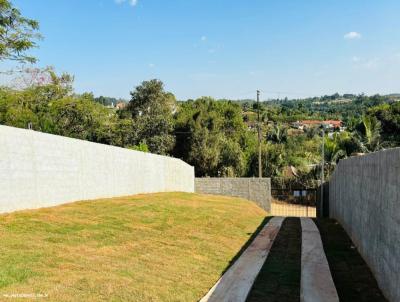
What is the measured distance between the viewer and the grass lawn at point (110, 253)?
22.8 ft

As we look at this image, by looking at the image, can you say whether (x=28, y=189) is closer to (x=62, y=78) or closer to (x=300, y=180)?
(x=62, y=78)

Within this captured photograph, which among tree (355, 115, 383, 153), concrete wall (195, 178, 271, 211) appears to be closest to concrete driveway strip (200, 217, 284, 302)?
concrete wall (195, 178, 271, 211)

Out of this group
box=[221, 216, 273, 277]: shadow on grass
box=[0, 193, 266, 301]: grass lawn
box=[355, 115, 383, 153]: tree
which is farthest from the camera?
box=[355, 115, 383, 153]: tree

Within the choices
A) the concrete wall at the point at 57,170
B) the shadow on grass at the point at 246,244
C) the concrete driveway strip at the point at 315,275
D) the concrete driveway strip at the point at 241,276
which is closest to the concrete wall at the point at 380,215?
the concrete driveway strip at the point at 315,275

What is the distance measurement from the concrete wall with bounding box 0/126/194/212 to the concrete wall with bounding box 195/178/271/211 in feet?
42.6

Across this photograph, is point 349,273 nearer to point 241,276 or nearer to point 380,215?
point 380,215

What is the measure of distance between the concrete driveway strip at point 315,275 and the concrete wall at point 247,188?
20.9 metres

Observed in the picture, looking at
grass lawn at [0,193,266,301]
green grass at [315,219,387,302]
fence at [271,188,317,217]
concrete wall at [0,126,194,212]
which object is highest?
concrete wall at [0,126,194,212]

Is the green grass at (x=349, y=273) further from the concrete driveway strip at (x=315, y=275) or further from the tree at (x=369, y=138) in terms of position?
the tree at (x=369, y=138)

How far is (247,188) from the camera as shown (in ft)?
119

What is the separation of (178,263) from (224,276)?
3.60 feet

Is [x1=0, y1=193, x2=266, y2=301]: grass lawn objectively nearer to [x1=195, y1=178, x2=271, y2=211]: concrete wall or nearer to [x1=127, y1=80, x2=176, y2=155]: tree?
[x1=195, y1=178, x2=271, y2=211]: concrete wall

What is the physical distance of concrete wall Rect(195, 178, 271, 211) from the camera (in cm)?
3606

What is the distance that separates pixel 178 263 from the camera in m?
9.83
